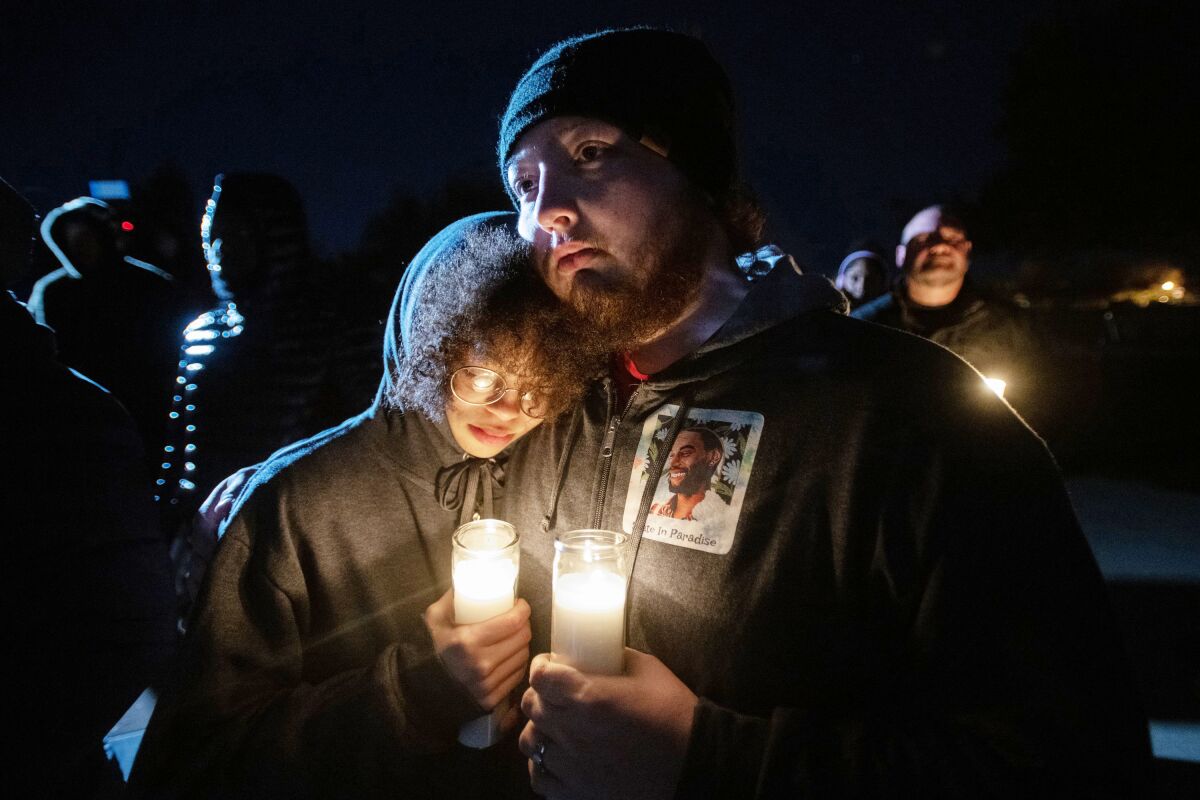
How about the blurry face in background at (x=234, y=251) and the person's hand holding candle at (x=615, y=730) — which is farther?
the blurry face in background at (x=234, y=251)

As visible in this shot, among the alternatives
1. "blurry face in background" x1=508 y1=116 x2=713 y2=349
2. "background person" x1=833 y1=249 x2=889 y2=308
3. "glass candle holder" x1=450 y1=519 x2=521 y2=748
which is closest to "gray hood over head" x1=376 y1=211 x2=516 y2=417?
"blurry face in background" x1=508 y1=116 x2=713 y2=349

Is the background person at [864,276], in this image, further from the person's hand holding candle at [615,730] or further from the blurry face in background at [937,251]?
the person's hand holding candle at [615,730]

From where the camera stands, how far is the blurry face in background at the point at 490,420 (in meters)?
1.89

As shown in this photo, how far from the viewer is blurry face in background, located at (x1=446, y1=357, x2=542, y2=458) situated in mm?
1890

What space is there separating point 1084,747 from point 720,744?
2.07 ft

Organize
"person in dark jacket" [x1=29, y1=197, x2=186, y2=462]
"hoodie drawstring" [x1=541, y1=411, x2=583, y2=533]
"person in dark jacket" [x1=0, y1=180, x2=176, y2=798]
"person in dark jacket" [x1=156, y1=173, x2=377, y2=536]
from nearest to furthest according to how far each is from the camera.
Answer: "person in dark jacket" [x1=0, y1=180, x2=176, y2=798], "hoodie drawstring" [x1=541, y1=411, x2=583, y2=533], "person in dark jacket" [x1=156, y1=173, x2=377, y2=536], "person in dark jacket" [x1=29, y1=197, x2=186, y2=462]

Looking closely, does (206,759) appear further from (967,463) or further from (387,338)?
(967,463)

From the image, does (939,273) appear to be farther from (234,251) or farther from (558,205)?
(234,251)

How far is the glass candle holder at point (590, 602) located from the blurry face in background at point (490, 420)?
1.78 ft

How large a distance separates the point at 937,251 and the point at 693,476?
171 inches

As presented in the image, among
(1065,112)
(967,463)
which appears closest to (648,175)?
(967,463)

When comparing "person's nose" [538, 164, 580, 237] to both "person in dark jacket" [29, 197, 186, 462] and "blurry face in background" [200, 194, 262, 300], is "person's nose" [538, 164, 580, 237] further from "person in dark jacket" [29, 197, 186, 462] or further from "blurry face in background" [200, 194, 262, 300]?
"person in dark jacket" [29, 197, 186, 462]

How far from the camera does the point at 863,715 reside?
53.9 inches

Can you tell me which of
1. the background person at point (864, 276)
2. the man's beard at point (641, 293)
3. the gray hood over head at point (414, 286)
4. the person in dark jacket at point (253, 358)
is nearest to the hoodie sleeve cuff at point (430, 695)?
the gray hood over head at point (414, 286)
